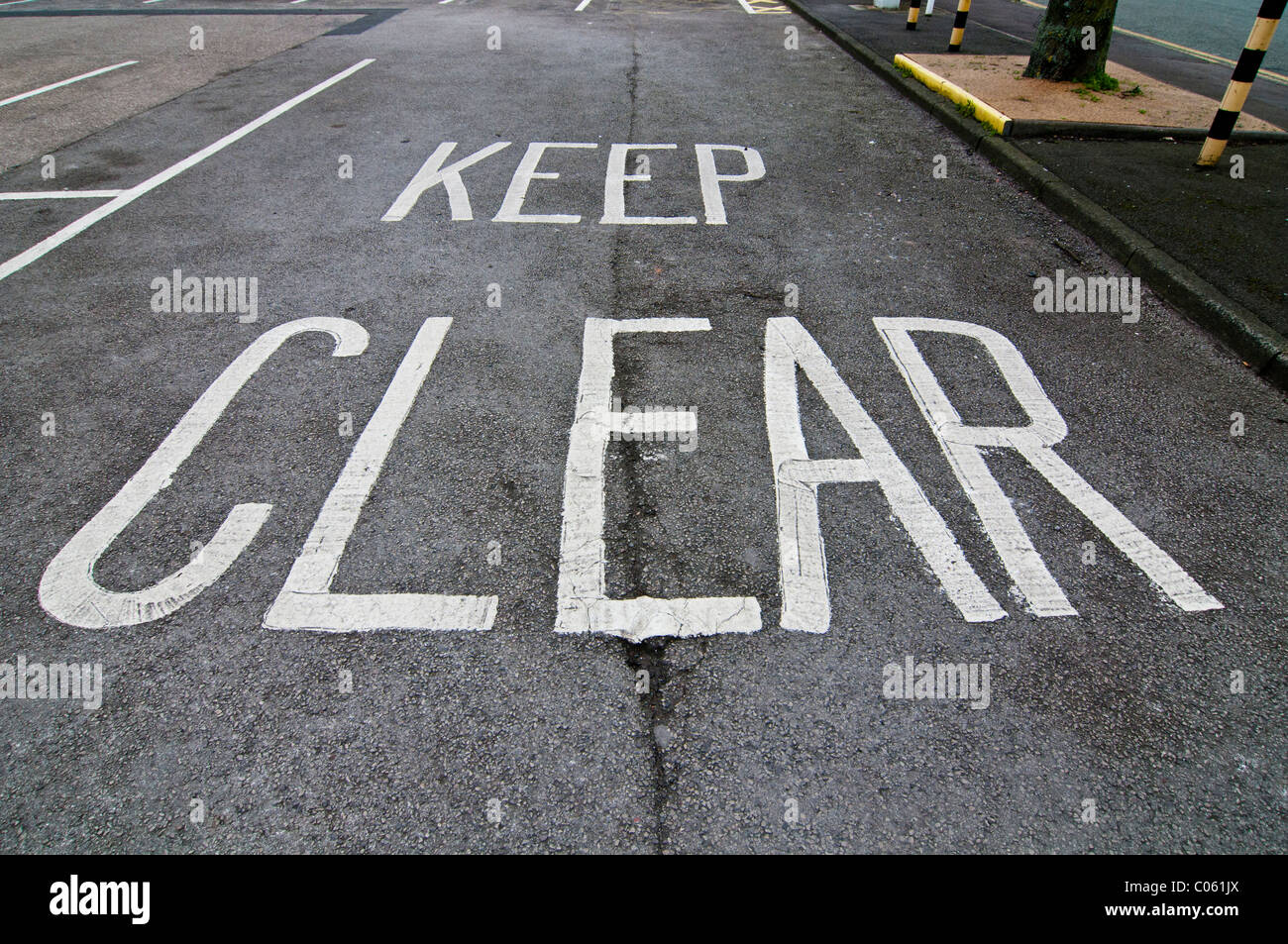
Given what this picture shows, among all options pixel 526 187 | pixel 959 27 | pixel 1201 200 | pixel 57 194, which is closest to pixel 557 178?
pixel 526 187

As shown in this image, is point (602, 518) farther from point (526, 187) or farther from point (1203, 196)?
point (1203, 196)

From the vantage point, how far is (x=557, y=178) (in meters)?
6.42

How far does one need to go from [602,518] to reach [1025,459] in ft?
6.30

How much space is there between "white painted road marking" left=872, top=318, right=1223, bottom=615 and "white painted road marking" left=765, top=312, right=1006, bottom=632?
0.21 meters

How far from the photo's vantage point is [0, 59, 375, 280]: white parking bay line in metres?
5.07

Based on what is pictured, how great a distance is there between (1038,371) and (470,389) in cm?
297

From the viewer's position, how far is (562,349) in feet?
13.5

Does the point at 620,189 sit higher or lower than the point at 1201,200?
lower

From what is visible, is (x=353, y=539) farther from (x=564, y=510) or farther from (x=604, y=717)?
(x=604, y=717)

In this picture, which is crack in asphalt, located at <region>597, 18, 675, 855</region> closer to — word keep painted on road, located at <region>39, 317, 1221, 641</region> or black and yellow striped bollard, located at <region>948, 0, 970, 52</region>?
word keep painted on road, located at <region>39, 317, 1221, 641</region>

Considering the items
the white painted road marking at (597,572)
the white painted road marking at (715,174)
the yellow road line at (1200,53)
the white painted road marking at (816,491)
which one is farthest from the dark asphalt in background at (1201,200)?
the yellow road line at (1200,53)

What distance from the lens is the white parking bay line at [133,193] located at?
5.07 m

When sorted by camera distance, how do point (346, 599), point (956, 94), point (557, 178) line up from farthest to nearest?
point (956, 94) → point (557, 178) → point (346, 599)

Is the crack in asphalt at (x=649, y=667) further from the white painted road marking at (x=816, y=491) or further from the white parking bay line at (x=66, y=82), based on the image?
the white parking bay line at (x=66, y=82)
